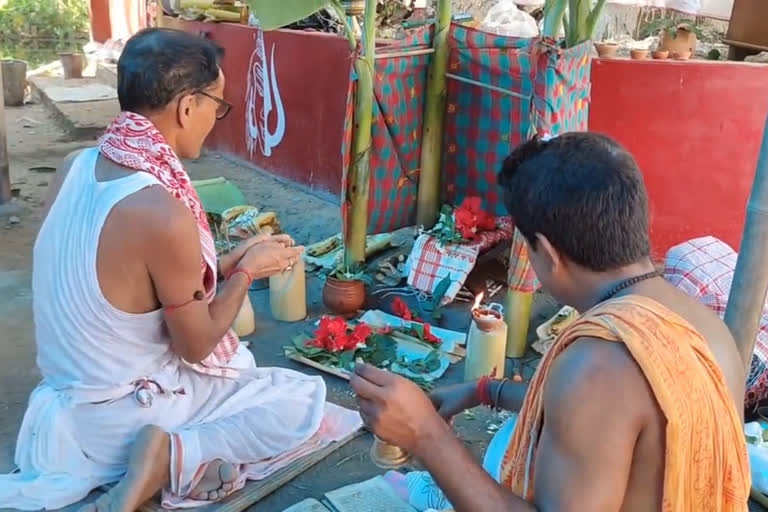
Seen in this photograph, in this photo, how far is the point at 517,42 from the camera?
4309 mm

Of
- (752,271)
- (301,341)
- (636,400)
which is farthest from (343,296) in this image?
(636,400)

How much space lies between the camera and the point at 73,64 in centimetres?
1194

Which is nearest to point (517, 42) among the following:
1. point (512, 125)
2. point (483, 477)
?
point (512, 125)

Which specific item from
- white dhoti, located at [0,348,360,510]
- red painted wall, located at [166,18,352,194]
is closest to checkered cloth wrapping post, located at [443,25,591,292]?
red painted wall, located at [166,18,352,194]

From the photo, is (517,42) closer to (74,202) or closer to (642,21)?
(74,202)

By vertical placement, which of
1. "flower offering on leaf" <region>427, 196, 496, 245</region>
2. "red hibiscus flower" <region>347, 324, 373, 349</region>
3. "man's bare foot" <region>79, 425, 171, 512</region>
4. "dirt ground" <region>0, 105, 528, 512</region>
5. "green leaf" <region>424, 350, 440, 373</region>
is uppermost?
"flower offering on leaf" <region>427, 196, 496, 245</region>

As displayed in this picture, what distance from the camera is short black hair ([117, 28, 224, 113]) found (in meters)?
2.27

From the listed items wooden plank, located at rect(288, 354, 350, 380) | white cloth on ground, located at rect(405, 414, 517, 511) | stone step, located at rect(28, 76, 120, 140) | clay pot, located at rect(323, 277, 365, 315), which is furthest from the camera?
stone step, located at rect(28, 76, 120, 140)

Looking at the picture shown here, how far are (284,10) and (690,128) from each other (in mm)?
2472

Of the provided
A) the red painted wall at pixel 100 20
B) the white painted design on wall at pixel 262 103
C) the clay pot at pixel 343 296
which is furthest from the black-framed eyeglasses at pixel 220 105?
the red painted wall at pixel 100 20

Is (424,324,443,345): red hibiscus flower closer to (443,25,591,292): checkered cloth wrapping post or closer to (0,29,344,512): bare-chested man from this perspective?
(443,25,591,292): checkered cloth wrapping post

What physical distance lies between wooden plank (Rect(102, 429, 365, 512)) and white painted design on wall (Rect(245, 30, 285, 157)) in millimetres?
4381

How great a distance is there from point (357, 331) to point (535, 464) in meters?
2.34

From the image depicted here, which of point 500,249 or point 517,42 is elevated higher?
point 517,42
